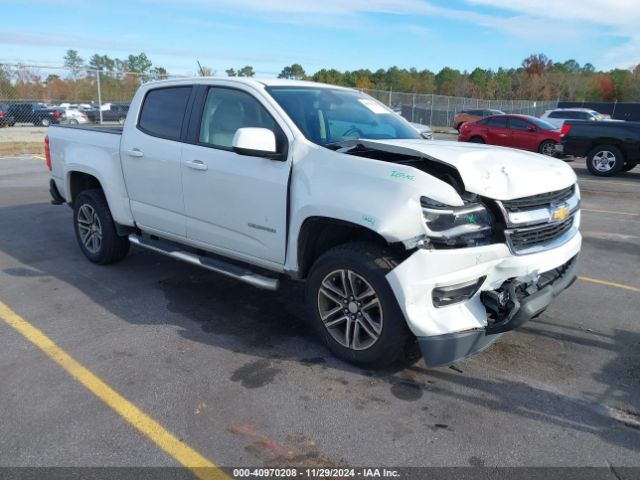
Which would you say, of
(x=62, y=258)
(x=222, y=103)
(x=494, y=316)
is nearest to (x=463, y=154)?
(x=494, y=316)

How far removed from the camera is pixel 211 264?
14.6ft

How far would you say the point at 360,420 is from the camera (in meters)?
3.11

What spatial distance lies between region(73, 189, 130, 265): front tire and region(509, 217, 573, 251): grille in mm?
4066

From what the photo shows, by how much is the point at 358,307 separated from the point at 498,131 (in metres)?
16.5

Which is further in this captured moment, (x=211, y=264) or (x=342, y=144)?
(x=211, y=264)

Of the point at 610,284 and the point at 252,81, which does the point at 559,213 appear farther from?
the point at 252,81

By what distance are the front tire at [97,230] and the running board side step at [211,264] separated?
1.36ft

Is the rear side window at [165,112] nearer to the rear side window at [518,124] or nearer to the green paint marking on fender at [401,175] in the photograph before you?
the green paint marking on fender at [401,175]

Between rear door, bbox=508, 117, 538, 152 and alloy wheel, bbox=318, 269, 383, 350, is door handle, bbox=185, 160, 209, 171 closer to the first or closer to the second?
alloy wheel, bbox=318, 269, 383, 350

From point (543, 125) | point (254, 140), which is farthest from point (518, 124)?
point (254, 140)

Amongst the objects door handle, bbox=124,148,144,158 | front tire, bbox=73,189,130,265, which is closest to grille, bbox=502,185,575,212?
door handle, bbox=124,148,144,158

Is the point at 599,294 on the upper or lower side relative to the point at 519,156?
lower

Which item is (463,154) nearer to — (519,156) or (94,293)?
(519,156)

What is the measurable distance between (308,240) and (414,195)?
3.21ft
